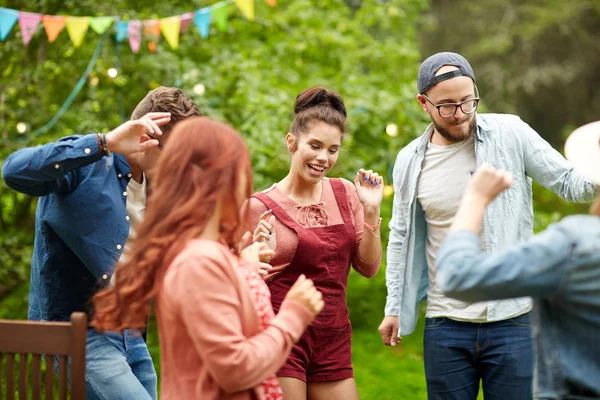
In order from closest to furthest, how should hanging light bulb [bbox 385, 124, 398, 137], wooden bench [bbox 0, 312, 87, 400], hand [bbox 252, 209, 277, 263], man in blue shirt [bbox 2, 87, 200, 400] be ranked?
wooden bench [bbox 0, 312, 87, 400] < man in blue shirt [bbox 2, 87, 200, 400] < hand [bbox 252, 209, 277, 263] < hanging light bulb [bbox 385, 124, 398, 137]

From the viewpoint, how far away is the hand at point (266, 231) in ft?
9.26

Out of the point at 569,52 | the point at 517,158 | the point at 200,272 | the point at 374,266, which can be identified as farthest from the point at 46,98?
the point at 569,52

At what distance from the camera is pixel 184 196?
1838mm

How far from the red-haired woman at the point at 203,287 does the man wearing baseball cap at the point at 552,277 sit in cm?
41

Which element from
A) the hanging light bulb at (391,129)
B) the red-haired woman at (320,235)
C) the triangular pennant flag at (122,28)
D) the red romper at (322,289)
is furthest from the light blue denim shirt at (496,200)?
the triangular pennant flag at (122,28)

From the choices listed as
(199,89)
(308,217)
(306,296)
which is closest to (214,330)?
(306,296)

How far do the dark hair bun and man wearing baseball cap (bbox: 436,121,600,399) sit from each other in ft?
4.69

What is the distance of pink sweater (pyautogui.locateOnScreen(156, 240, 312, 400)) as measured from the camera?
171cm

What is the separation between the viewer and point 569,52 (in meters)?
14.5

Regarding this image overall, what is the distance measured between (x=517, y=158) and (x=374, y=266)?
0.73 meters

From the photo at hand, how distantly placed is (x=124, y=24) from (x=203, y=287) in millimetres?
4140

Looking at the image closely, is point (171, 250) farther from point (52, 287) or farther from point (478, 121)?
point (478, 121)

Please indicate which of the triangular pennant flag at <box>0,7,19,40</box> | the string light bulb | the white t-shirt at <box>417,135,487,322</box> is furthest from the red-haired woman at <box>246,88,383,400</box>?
the string light bulb

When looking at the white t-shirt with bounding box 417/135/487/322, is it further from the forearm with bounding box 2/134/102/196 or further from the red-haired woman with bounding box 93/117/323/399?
the forearm with bounding box 2/134/102/196
